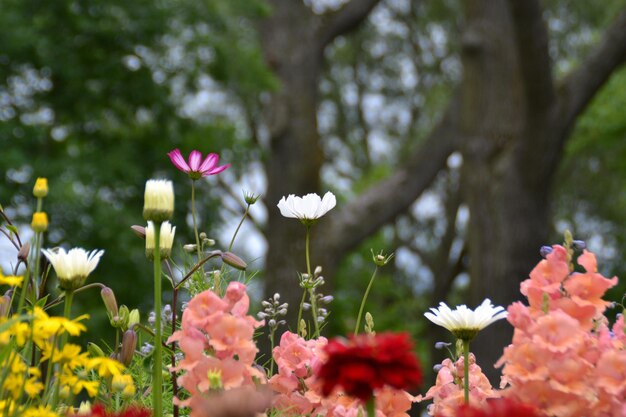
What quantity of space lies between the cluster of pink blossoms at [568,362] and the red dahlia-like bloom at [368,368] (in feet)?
0.76

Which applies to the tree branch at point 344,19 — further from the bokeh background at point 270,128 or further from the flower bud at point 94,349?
the flower bud at point 94,349

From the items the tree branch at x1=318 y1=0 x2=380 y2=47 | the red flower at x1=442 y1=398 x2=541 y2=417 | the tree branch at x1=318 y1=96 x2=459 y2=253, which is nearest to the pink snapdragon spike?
the red flower at x1=442 y1=398 x2=541 y2=417

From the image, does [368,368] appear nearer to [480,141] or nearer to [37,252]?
[37,252]

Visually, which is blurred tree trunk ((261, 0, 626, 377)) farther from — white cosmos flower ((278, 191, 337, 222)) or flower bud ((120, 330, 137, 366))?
flower bud ((120, 330, 137, 366))

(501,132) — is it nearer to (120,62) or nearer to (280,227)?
(280,227)

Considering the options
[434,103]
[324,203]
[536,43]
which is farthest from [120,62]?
[324,203]

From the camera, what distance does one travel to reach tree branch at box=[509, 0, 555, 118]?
653 cm

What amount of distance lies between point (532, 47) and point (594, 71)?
999mm

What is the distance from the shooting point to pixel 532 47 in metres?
6.66

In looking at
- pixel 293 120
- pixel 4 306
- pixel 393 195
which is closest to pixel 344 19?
pixel 293 120

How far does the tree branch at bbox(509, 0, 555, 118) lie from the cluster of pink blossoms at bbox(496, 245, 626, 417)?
5423mm

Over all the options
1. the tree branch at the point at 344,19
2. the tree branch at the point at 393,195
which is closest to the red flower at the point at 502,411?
the tree branch at the point at 393,195

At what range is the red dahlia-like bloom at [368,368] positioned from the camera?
110cm

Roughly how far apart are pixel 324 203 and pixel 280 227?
7.43 metres
